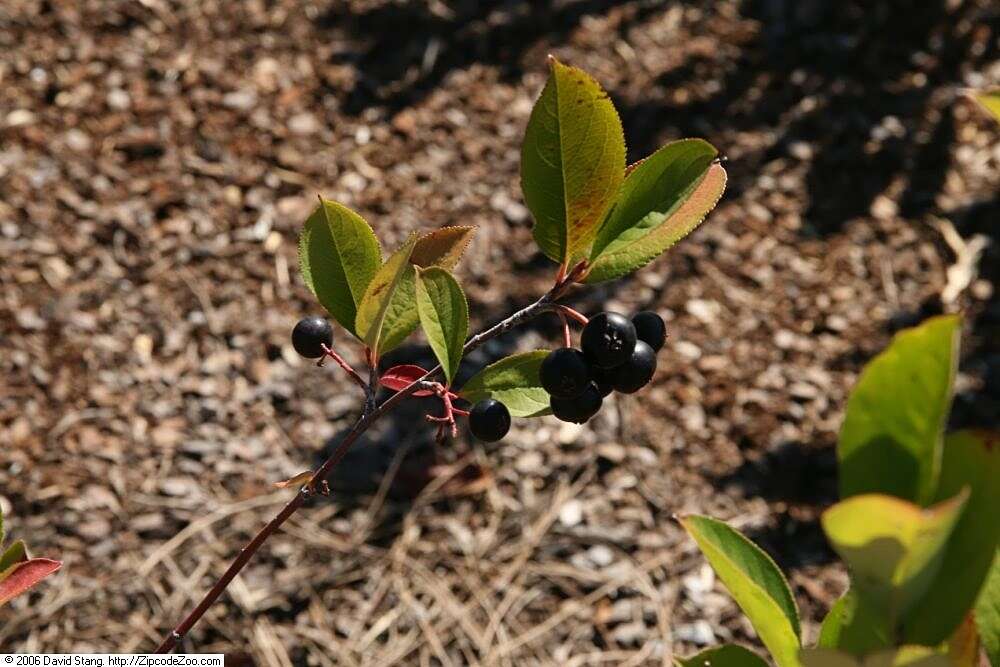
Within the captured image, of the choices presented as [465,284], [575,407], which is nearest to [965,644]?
[575,407]

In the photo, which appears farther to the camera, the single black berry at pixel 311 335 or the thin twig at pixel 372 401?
the single black berry at pixel 311 335

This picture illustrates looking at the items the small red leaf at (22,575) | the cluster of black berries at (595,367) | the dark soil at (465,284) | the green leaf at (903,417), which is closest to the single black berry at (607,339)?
the cluster of black berries at (595,367)

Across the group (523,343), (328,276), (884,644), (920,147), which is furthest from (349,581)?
(920,147)

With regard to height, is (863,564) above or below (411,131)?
above

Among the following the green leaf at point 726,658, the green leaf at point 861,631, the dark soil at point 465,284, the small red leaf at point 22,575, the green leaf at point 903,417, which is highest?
the green leaf at point 903,417

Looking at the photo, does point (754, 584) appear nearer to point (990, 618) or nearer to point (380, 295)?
point (990, 618)

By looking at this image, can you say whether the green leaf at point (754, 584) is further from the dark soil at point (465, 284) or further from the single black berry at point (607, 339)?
the dark soil at point (465, 284)

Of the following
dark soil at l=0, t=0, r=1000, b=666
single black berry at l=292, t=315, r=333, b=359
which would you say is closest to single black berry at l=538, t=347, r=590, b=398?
single black berry at l=292, t=315, r=333, b=359

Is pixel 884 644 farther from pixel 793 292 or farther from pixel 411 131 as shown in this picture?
pixel 411 131
